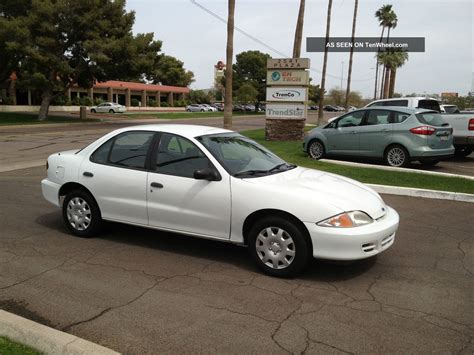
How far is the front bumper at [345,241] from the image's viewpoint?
4.40 m

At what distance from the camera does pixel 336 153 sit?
1275 cm

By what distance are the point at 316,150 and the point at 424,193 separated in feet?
16.0

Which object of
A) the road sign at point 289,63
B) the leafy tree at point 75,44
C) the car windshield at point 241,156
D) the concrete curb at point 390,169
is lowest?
the concrete curb at point 390,169

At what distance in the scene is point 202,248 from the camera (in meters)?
5.62

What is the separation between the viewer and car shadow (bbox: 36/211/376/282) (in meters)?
4.86

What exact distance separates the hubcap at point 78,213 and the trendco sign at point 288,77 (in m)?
13.6

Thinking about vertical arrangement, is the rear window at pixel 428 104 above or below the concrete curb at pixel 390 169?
above

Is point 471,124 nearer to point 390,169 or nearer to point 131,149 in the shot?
point 390,169

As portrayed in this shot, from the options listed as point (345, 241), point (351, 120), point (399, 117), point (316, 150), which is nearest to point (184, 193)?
point (345, 241)

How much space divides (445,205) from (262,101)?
7133cm

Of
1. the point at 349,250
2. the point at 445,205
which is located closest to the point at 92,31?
the point at 445,205

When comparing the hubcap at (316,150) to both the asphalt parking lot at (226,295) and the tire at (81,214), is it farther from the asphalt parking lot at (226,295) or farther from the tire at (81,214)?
the tire at (81,214)

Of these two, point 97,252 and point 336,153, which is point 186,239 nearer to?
point 97,252

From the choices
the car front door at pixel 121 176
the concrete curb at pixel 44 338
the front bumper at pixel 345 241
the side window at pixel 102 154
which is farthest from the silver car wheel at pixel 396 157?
the concrete curb at pixel 44 338
